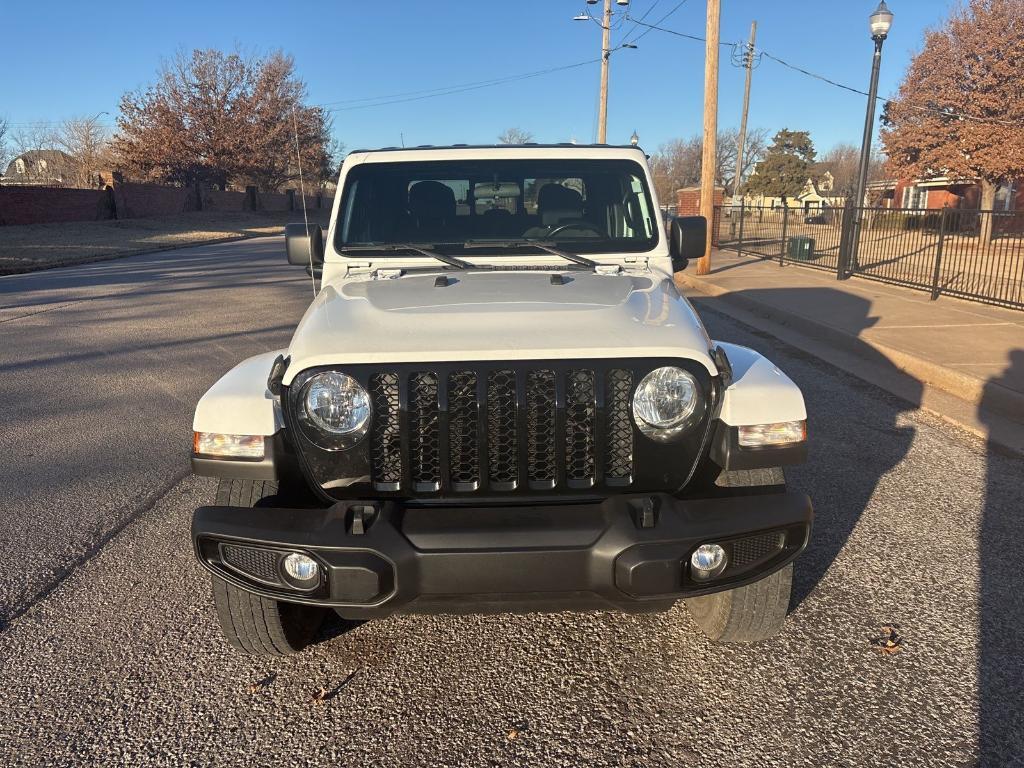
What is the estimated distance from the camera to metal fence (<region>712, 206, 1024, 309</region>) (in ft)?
36.8

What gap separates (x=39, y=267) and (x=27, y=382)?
1432cm

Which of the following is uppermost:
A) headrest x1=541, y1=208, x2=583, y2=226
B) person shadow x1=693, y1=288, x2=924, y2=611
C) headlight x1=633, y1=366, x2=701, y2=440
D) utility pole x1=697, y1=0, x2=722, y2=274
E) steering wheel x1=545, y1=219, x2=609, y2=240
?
utility pole x1=697, y1=0, x2=722, y2=274

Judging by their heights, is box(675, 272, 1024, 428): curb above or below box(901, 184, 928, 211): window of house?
below

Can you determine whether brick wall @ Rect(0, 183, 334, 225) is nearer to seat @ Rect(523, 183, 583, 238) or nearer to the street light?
the street light

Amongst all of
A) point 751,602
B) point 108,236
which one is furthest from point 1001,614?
point 108,236

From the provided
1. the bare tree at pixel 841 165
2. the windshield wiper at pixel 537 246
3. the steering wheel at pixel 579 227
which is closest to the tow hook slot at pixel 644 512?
the windshield wiper at pixel 537 246

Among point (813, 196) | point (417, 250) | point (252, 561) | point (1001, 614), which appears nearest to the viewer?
point (252, 561)

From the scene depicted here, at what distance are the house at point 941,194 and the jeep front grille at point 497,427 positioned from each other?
27.7 m

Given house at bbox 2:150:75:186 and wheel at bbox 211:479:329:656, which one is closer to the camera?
wheel at bbox 211:479:329:656

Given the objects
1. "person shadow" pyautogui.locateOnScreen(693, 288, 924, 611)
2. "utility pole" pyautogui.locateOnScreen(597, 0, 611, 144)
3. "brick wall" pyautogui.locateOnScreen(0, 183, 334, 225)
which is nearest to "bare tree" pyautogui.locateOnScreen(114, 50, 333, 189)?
"brick wall" pyautogui.locateOnScreen(0, 183, 334, 225)

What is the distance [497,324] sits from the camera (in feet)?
8.54

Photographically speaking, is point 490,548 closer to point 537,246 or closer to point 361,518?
point 361,518

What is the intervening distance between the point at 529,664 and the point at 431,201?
230 cm

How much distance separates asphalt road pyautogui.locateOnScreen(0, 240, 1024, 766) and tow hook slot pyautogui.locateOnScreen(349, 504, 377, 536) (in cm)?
72
